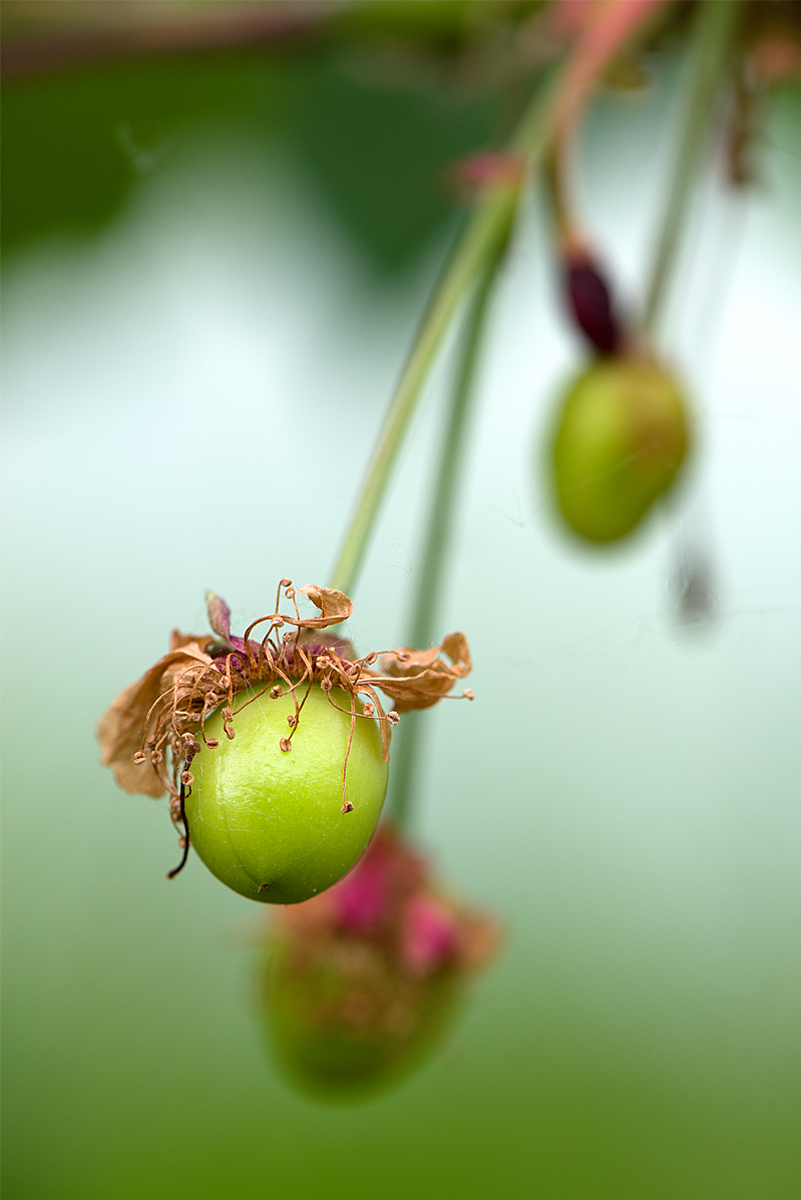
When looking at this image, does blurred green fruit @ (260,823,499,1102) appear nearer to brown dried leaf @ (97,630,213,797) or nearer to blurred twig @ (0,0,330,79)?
brown dried leaf @ (97,630,213,797)

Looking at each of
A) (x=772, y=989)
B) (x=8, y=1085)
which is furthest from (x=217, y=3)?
(x=772, y=989)

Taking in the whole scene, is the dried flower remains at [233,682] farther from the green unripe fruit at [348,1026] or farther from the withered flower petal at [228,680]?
the green unripe fruit at [348,1026]

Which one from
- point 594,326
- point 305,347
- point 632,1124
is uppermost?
point 305,347

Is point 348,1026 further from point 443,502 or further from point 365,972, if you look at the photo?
point 443,502

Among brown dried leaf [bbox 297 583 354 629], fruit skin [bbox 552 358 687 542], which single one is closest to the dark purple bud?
fruit skin [bbox 552 358 687 542]

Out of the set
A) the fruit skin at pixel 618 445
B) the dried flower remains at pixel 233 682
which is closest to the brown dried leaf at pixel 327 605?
the dried flower remains at pixel 233 682

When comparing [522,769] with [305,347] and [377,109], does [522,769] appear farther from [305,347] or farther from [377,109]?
[377,109]

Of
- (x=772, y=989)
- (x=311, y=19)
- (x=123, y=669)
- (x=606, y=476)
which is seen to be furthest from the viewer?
(x=772, y=989)
